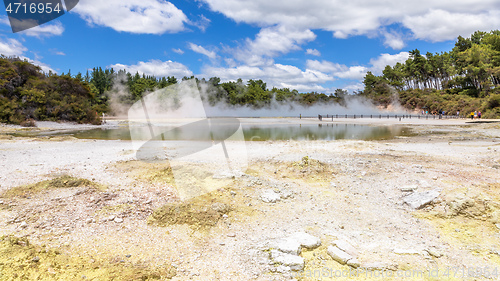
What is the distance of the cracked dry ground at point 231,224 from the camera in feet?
13.9

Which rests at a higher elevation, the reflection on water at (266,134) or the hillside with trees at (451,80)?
the hillside with trees at (451,80)

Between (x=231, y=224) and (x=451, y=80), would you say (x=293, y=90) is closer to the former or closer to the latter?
(x=451, y=80)

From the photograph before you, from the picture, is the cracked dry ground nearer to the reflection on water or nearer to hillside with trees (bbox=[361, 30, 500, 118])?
the reflection on water

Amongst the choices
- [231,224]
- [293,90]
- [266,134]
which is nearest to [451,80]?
[293,90]

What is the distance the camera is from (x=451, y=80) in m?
70.8

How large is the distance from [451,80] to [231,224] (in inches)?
3388

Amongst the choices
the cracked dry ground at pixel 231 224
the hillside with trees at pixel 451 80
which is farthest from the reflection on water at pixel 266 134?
the hillside with trees at pixel 451 80

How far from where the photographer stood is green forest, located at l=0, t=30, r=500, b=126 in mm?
36125

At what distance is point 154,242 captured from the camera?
4953mm

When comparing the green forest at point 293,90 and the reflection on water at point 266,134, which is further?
the green forest at point 293,90

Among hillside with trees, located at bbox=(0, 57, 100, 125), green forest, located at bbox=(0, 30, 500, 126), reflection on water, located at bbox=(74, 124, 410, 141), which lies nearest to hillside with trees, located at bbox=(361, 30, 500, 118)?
green forest, located at bbox=(0, 30, 500, 126)

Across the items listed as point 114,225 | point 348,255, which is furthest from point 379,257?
point 114,225

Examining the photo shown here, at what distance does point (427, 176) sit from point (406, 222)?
3.80 meters

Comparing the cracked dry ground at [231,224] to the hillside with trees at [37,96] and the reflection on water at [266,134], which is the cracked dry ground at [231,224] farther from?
the hillside with trees at [37,96]
